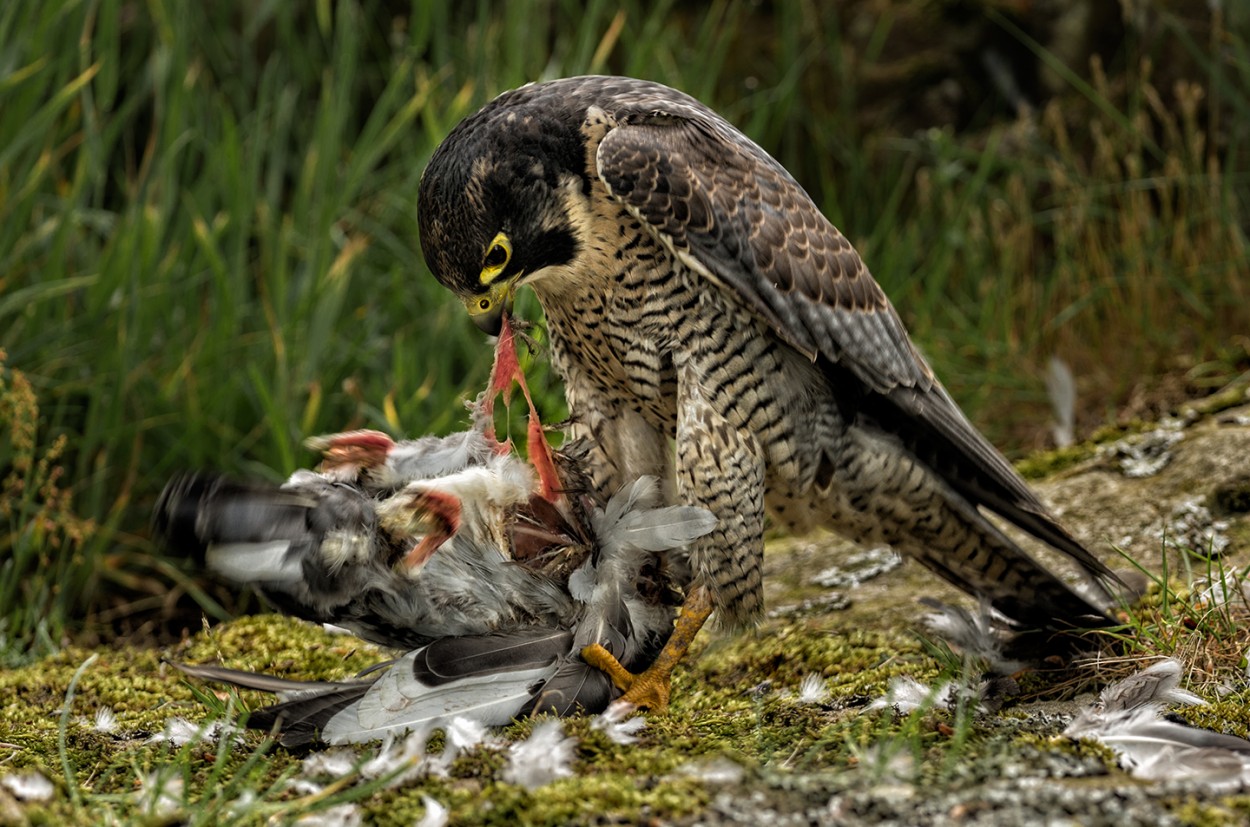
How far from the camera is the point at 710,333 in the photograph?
287 centimetres

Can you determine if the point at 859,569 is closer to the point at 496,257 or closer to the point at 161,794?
the point at 496,257

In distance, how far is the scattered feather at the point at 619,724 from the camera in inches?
91.0

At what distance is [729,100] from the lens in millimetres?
5941

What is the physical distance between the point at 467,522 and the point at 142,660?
121 cm

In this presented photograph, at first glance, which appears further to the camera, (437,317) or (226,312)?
(437,317)

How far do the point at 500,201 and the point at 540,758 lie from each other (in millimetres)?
1243

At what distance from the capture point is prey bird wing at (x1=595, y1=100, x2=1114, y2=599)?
2.77 m

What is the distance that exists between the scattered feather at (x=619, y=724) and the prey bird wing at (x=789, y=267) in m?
0.95

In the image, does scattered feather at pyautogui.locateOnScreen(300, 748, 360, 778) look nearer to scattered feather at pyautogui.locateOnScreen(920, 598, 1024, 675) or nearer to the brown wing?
the brown wing

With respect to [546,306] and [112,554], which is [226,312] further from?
[546,306]

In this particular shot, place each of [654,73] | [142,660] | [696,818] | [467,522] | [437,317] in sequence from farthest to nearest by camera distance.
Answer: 1. [654,73]
2. [437,317]
3. [142,660]
4. [467,522]
5. [696,818]

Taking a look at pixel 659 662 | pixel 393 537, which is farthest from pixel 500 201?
pixel 659 662

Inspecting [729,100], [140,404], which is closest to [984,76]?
[729,100]

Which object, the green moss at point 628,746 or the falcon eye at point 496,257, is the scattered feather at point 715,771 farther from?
the falcon eye at point 496,257
